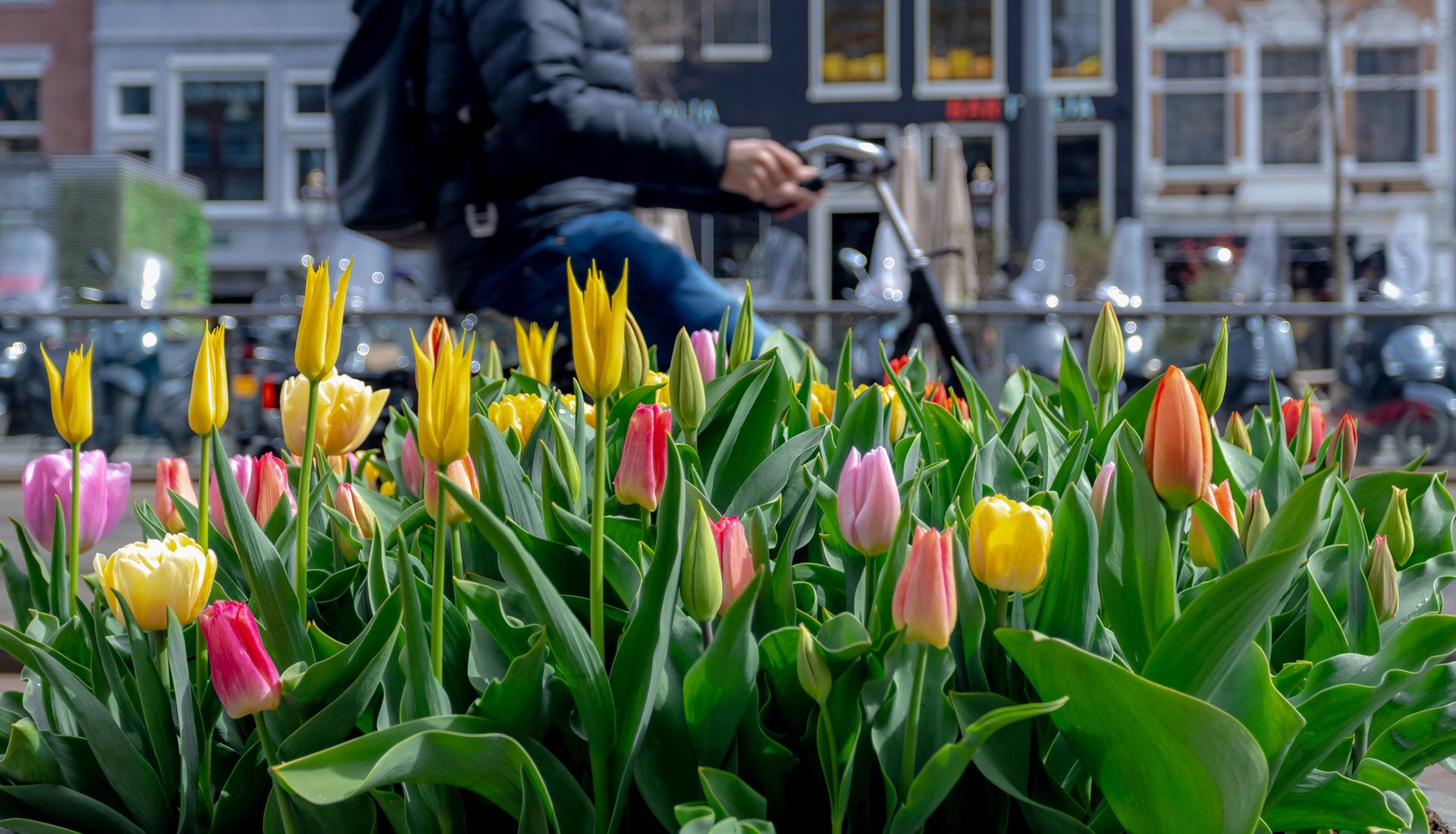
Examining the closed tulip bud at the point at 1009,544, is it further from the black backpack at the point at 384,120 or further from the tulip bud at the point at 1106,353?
the black backpack at the point at 384,120

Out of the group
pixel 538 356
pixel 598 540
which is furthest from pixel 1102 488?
pixel 538 356

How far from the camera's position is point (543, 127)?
2.57 m

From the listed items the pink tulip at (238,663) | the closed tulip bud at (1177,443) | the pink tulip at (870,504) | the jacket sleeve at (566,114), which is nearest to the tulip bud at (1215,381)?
the closed tulip bud at (1177,443)

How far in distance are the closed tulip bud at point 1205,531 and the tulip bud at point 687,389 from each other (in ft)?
1.20

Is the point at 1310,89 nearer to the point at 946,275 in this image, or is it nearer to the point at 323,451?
the point at 946,275

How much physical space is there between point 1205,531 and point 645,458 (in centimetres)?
41

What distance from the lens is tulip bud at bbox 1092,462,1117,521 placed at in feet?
2.85

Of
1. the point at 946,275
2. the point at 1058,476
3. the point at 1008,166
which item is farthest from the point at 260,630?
the point at 1008,166

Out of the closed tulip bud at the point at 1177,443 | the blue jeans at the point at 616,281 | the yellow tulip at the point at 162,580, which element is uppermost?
the blue jeans at the point at 616,281

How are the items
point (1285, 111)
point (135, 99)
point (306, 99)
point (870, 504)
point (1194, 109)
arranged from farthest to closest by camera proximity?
Result: point (135, 99) → point (306, 99) → point (1194, 109) → point (1285, 111) → point (870, 504)

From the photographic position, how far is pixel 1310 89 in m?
21.7

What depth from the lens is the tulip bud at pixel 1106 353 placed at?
1162 millimetres

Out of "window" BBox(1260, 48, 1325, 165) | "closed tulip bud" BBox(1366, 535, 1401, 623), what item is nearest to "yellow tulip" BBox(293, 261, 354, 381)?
"closed tulip bud" BBox(1366, 535, 1401, 623)

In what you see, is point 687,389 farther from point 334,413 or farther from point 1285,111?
point 1285,111
